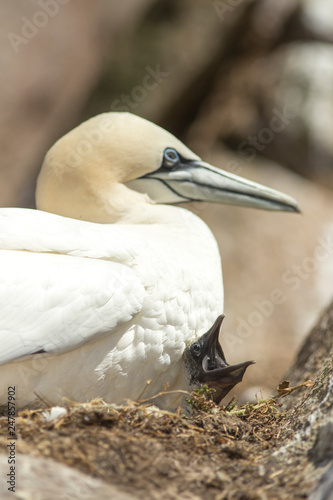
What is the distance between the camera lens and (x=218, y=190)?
18.2 ft

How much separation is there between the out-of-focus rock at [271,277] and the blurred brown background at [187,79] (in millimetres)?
941

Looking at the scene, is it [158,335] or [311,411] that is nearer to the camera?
[311,411]

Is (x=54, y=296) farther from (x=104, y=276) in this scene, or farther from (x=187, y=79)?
(x=187, y=79)

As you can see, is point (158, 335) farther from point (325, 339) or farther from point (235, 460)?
point (325, 339)

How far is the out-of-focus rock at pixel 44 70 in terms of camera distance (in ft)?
41.9

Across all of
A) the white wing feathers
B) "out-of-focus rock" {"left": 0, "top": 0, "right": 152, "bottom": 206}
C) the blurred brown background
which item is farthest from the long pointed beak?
"out-of-focus rock" {"left": 0, "top": 0, "right": 152, "bottom": 206}

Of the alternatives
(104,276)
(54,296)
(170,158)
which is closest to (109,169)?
(170,158)

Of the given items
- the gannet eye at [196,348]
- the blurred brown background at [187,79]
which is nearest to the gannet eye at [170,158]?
the gannet eye at [196,348]

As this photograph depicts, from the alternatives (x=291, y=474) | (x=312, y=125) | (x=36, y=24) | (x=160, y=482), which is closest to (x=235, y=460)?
→ (x=291, y=474)

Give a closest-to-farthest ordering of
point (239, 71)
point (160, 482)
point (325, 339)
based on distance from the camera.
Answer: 1. point (160, 482)
2. point (325, 339)
3. point (239, 71)

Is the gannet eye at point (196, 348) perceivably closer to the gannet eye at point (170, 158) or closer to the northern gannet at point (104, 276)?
the northern gannet at point (104, 276)

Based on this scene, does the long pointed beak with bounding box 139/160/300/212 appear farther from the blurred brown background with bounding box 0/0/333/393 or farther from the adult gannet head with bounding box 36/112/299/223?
the blurred brown background with bounding box 0/0/333/393

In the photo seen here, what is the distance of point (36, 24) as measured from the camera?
12648 mm

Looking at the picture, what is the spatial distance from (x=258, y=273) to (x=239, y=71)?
195 inches
